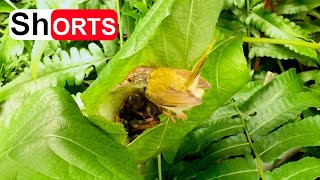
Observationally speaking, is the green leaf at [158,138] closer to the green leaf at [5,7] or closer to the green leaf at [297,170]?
the green leaf at [297,170]

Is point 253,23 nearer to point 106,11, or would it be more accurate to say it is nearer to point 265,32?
point 265,32

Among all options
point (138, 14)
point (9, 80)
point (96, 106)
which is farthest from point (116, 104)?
point (9, 80)

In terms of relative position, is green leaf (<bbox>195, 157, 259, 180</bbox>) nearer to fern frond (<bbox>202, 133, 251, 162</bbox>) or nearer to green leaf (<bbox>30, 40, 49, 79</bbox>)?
fern frond (<bbox>202, 133, 251, 162</bbox>)

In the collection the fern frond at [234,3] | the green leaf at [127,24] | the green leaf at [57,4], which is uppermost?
the green leaf at [57,4]

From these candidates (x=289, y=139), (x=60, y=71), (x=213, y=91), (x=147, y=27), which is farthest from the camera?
(x=60, y=71)

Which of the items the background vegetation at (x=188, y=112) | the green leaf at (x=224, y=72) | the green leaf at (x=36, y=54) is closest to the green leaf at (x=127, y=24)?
the background vegetation at (x=188, y=112)

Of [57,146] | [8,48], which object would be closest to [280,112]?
[57,146]

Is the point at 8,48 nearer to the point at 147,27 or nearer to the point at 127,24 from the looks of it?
the point at 127,24
